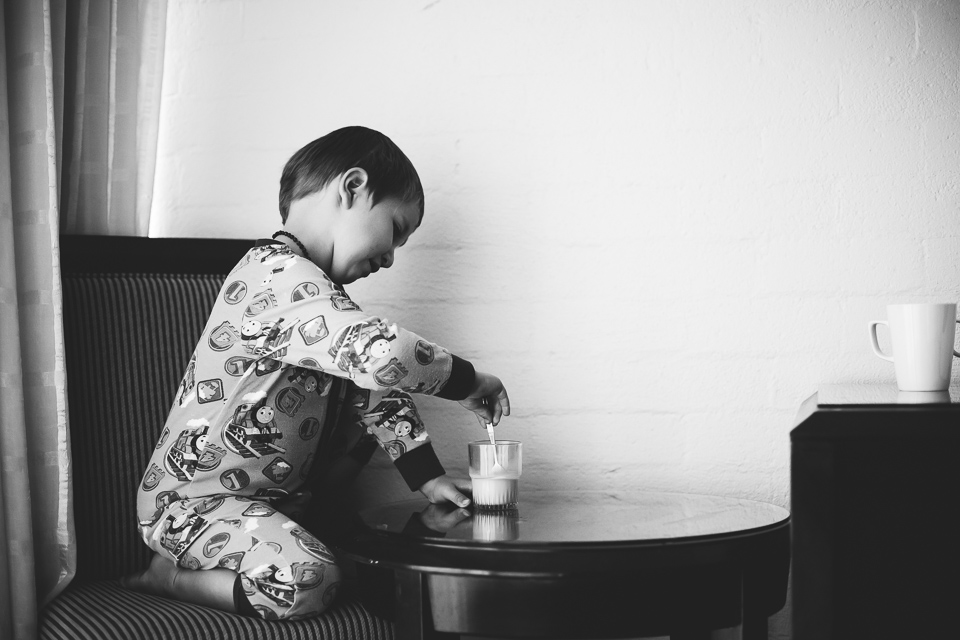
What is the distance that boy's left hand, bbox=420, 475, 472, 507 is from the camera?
4.08ft

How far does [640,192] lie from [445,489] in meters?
0.62

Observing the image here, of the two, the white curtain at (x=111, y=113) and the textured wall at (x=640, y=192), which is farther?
the white curtain at (x=111, y=113)

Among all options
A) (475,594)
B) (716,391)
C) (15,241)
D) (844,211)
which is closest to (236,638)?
(475,594)

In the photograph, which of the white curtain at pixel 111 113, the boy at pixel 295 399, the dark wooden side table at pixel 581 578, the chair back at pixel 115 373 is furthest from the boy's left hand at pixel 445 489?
the white curtain at pixel 111 113

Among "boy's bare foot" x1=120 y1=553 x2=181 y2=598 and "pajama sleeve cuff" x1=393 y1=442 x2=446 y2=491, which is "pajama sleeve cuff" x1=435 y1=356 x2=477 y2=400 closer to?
"pajama sleeve cuff" x1=393 y1=442 x2=446 y2=491

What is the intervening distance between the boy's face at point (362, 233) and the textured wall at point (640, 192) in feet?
0.65

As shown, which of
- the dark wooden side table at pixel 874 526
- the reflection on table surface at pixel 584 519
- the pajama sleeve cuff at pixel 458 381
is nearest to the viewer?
the dark wooden side table at pixel 874 526

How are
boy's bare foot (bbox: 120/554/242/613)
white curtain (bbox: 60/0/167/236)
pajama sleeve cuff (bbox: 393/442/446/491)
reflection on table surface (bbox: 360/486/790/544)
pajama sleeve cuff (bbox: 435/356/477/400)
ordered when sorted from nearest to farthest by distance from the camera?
reflection on table surface (bbox: 360/486/790/544) < boy's bare foot (bbox: 120/554/242/613) < pajama sleeve cuff (bbox: 435/356/477/400) < pajama sleeve cuff (bbox: 393/442/446/491) < white curtain (bbox: 60/0/167/236)

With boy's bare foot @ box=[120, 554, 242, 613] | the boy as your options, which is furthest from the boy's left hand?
boy's bare foot @ box=[120, 554, 242, 613]

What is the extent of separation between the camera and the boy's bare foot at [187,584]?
109 centimetres

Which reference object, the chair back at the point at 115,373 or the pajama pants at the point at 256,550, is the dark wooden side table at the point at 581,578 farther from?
the chair back at the point at 115,373

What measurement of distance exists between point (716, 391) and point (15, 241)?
44.1 inches

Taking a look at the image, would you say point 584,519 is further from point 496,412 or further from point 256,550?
point 256,550

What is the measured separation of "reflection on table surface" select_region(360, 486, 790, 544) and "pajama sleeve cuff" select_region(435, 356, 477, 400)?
0.55 feet
